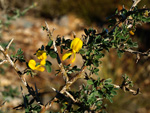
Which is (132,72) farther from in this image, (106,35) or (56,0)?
(56,0)

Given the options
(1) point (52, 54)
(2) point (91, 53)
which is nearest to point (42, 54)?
(1) point (52, 54)

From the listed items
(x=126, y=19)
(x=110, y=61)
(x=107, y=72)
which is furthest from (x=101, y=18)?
(x=126, y=19)

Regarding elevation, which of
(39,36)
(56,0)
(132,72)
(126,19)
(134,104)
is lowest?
(134,104)

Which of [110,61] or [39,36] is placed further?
[39,36]

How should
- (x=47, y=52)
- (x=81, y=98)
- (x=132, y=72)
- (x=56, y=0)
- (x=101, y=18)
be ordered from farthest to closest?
(x=56, y=0) < (x=101, y=18) < (x=132, y=72) < (x=81, y=98) < (x=47, y=52)

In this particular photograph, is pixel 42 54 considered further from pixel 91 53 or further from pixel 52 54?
pixel 91 53

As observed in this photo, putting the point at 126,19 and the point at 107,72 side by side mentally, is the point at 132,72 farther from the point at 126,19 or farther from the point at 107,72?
the point at 126,19

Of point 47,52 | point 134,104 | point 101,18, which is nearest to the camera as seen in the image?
point 47,52

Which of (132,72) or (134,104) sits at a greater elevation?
(132,72)

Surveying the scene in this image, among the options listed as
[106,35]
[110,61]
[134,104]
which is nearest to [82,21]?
[110,61]
